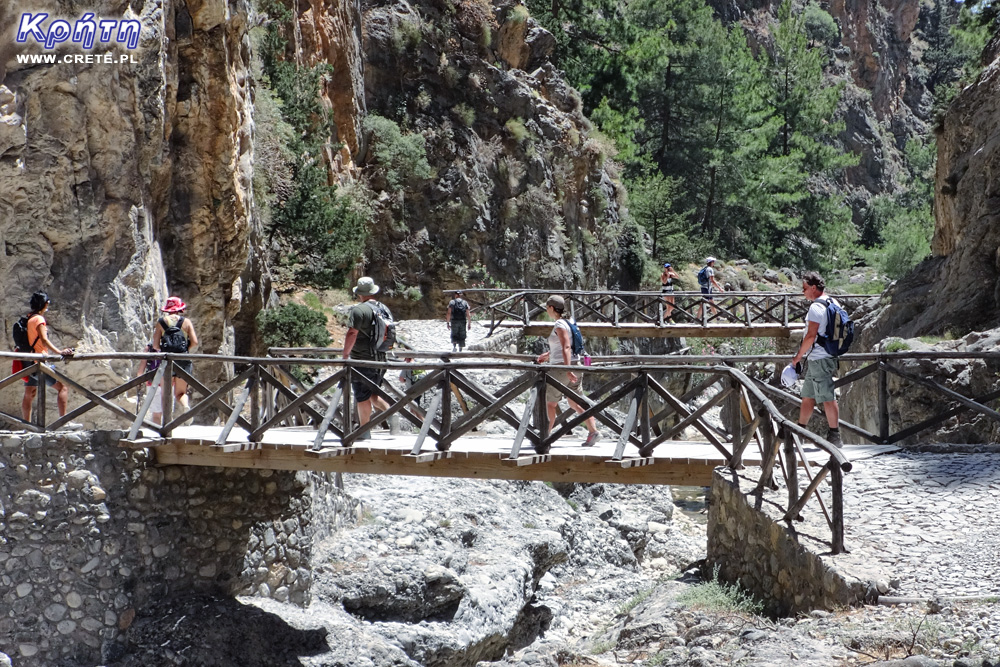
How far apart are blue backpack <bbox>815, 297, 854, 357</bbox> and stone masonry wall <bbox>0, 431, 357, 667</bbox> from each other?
6198 mm

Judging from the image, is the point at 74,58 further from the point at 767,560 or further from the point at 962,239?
the point at 962,239

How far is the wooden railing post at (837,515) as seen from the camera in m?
6.69

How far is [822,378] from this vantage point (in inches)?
351

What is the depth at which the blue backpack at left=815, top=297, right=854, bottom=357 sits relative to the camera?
867cm

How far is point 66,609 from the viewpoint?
916 cm

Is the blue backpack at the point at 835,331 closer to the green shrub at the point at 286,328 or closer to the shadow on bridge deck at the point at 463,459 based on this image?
the shadow on bridge deck at the point at 463,459

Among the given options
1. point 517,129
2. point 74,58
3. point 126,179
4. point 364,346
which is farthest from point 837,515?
point 517,129

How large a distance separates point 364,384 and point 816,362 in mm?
4167

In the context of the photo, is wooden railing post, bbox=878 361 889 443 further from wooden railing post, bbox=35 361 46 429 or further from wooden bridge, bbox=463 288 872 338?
wooden bridge, bbox=463 288 872 338

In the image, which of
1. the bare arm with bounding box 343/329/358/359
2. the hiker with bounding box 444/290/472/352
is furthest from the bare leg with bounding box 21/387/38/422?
the hiker with bounding box 444/290/472/352

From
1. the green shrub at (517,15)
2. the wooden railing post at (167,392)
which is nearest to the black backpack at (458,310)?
the wooden railing post at (167,392)

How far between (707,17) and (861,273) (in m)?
13.3

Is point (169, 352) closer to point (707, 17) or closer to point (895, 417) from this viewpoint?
point (895, 417)

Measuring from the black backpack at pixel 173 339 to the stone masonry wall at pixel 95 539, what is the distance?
1029mm
